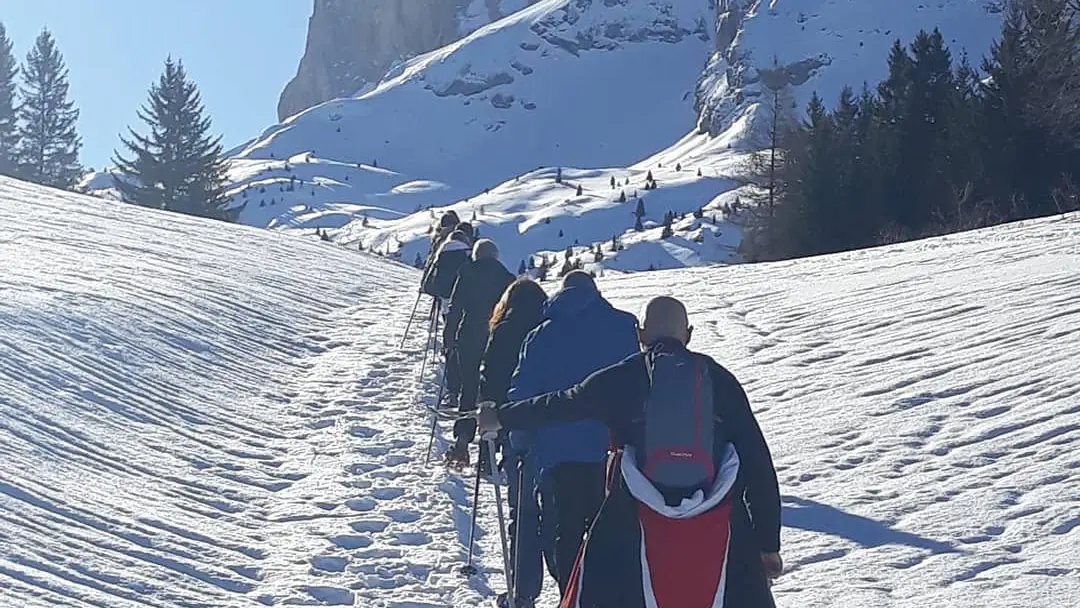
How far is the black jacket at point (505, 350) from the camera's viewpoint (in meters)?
7.10

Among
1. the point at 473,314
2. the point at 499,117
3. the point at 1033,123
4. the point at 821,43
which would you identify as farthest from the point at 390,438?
the point at 499,117

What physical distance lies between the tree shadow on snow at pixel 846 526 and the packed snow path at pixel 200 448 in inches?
87.3

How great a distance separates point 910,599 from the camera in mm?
6730

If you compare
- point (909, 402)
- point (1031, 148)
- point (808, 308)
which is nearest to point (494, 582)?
point (909, 402)

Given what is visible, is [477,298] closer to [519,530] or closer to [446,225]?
[519,530]

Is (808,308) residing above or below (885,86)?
below

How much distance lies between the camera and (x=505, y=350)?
7109mm

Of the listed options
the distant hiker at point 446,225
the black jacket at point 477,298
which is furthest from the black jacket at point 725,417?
the distant hiker at point 446,225

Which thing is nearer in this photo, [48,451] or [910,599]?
[910,599]

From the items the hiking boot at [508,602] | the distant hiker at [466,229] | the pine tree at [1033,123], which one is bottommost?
the hiking boot at [508,602]

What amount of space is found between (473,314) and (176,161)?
41.3 m

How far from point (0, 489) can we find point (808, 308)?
35.6ft

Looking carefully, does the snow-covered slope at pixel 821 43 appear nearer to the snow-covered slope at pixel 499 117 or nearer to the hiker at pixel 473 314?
the snow-covered slope at pixel 499 117

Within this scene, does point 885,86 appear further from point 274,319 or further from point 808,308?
point 274,319
